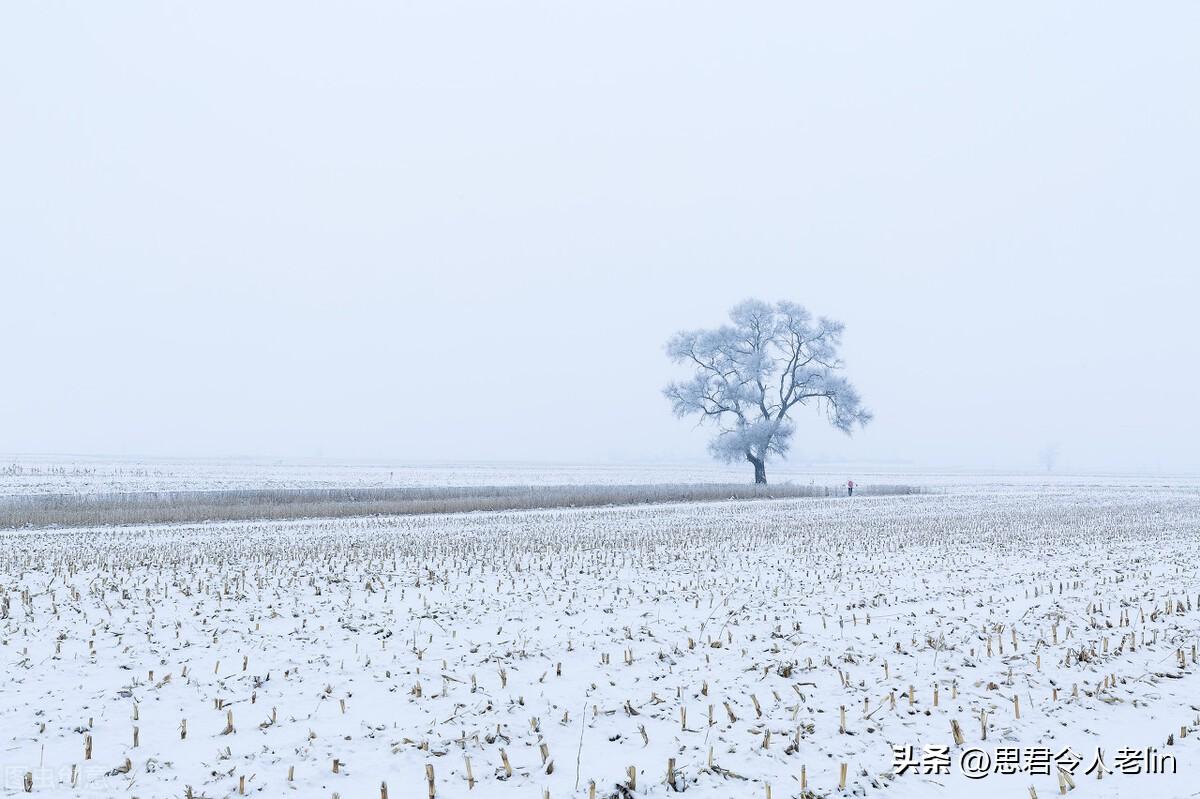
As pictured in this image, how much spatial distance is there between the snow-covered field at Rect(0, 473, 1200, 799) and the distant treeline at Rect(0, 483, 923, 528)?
1117 cm

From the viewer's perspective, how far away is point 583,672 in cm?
847

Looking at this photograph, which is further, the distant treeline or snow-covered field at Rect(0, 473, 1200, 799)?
the distant treeline

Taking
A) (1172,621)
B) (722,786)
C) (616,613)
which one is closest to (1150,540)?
(1172,621)

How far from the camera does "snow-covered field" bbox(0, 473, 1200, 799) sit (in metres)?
6.02

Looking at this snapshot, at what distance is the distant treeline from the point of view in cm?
2700

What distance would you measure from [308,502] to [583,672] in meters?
28.3

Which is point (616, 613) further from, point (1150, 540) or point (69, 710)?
point (1150, 540)

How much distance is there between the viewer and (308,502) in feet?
112

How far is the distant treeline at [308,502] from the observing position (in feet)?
88.6

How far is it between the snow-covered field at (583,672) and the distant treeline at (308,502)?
11171 mm

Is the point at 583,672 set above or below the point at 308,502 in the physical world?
below

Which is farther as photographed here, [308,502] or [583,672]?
[308,502]

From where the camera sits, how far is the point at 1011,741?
650 centimetres

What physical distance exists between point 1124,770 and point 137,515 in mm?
28915
